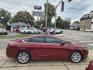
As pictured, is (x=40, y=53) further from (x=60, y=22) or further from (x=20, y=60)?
(x=60, y=22)

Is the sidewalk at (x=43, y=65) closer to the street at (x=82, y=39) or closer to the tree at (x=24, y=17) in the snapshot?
the street at (x=82, y=39)

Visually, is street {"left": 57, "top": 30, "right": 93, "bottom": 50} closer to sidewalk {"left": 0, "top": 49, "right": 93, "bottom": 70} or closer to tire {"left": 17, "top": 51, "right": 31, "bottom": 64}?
sidewalk {"left": 0, "top": 49, "right": 93, "bottom": 70}

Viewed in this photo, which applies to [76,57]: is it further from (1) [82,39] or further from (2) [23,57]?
(1) [82,39]

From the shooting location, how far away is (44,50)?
10312 millimetres

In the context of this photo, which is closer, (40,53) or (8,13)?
(40,53)

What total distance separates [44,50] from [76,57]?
1.53 meters

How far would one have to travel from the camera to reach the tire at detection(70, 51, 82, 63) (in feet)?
34.3

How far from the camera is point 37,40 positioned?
34.8 feet

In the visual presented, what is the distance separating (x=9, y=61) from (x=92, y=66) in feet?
22.1

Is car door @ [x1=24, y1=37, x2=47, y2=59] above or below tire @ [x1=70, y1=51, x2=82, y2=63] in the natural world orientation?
above

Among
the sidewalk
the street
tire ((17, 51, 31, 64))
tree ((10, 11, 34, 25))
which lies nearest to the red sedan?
tire ((17, 51, 31, 64))

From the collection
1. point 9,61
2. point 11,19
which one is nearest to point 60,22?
point 11,19

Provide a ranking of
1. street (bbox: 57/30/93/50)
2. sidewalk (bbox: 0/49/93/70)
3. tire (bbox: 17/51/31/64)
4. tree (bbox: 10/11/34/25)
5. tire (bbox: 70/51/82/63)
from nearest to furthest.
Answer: sidewalk (bbox: 0/49/93/70) < tire (bbox: 17/51/31/64) < tire (bbox: 70/51/82/63) < street (bbox: 57/30/93/50) < tree (bbox: 10/11/34/25)

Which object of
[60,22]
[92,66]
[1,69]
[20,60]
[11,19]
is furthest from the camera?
[11,19]
